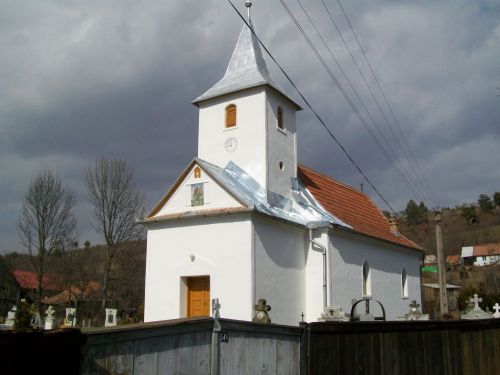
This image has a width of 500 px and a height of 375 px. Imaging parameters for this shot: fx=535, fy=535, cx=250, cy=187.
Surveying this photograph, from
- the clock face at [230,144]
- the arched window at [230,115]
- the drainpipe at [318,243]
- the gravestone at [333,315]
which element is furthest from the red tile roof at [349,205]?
the gravestone at [333,315]

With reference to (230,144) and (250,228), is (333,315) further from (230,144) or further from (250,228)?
(230,144)

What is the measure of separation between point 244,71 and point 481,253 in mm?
82174

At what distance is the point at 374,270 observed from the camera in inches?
866

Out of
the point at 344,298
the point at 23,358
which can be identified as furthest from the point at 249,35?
the point at 23,358

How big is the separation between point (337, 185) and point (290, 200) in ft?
23.3

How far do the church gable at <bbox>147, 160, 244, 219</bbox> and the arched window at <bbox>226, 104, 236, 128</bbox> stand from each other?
2.69 m

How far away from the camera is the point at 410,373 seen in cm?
867

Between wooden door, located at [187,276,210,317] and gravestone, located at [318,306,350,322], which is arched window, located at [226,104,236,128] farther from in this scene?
gravestone, located at [318,306,350,322]

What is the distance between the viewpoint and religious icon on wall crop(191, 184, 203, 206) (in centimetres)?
1725

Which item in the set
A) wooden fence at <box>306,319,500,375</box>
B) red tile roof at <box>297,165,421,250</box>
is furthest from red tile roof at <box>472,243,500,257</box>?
wooden fence at <box>306,319,500,375</box>

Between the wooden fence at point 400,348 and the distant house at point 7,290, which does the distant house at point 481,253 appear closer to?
the distant house at point 7,290

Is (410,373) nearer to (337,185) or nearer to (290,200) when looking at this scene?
(290,200)

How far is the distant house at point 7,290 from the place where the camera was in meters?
43.4

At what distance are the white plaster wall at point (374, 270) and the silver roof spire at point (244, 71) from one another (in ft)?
19.5
